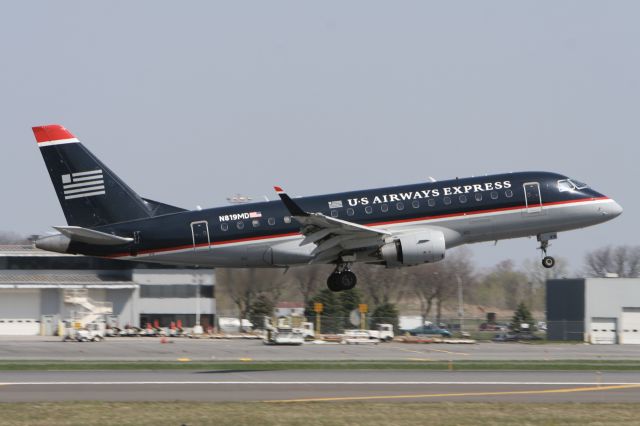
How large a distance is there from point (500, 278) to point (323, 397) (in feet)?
486

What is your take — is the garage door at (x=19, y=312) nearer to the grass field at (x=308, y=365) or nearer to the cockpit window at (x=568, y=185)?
the grass field at (x=308, y=365)

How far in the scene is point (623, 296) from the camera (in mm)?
88500

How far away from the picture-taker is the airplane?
47.0 m

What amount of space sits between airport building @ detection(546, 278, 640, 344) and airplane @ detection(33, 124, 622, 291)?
120 ft

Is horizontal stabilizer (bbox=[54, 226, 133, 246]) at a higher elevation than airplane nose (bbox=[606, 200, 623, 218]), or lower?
lower

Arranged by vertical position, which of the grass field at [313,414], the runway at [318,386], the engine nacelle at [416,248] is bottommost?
the runway at [318,386]

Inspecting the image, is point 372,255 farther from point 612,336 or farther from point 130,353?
point 612,336

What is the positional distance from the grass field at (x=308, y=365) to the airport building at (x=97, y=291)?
43.5m

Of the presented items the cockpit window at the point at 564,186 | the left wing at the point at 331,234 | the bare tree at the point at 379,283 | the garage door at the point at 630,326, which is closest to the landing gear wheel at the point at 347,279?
the left wing at the point at 331,234

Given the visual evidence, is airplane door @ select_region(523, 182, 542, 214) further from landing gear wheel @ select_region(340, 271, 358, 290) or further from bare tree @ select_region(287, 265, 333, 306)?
bare tree @ select_region(287, 265, 333, 306)

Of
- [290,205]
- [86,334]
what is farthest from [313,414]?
[86,334]

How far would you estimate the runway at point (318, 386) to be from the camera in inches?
1243

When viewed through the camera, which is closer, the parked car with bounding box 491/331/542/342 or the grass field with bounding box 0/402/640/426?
the grass field with bounding box 0/402/640/426

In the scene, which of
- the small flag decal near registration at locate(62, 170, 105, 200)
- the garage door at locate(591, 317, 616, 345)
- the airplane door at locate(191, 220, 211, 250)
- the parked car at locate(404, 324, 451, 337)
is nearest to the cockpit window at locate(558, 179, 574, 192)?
the airplane door at locate(191, 220, 211, 250)
